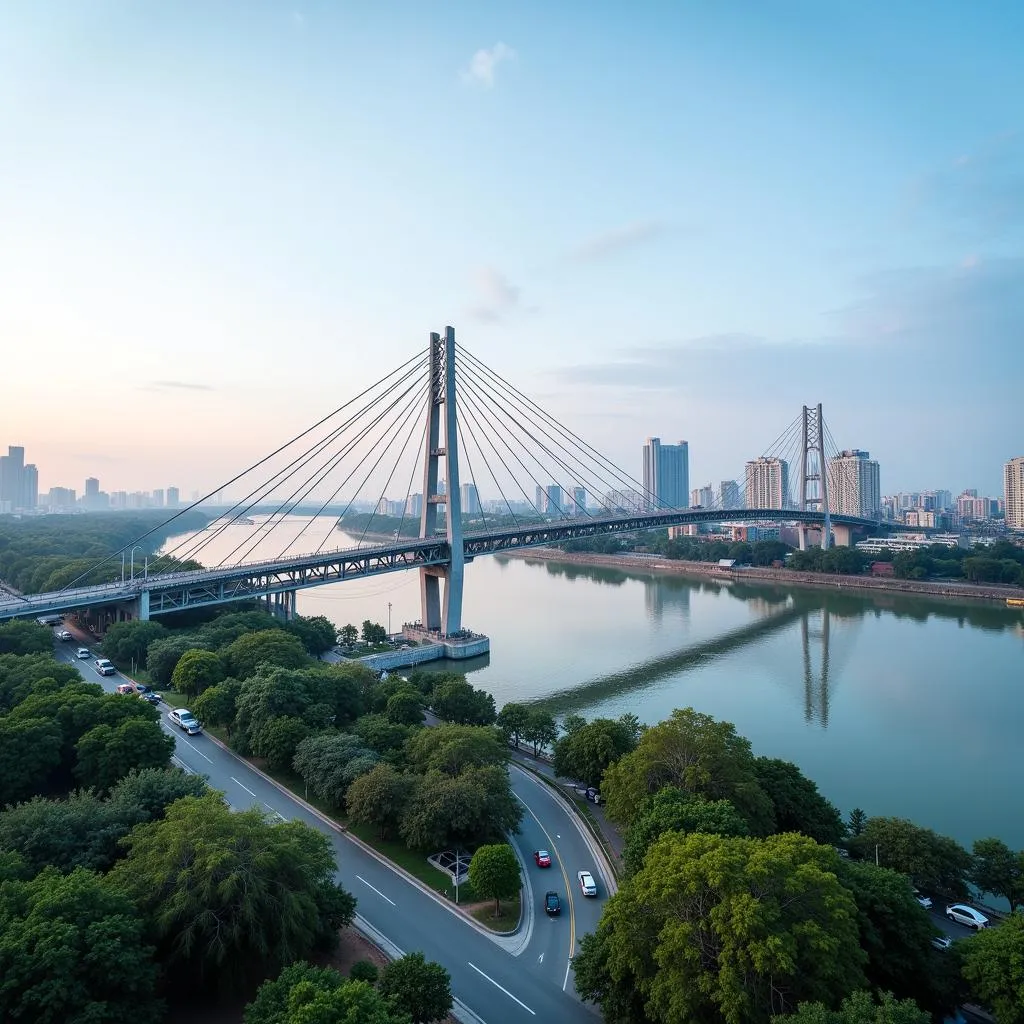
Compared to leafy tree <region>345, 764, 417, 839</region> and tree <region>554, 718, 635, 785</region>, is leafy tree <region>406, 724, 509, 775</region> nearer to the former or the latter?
leafy tree <region>345, 764, 417, 839</region>

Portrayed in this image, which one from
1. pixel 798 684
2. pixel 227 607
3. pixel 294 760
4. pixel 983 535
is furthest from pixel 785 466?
pixel 294 760

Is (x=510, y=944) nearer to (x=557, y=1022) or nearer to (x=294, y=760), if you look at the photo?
(x=557, y=1022)

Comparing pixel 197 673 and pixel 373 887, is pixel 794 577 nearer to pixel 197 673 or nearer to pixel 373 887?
pixel 197 673

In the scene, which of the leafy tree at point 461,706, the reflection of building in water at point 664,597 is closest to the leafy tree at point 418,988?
the leafy tree at point 461,706

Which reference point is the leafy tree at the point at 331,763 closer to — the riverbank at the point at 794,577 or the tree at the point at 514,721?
the tree at the point at 514,721

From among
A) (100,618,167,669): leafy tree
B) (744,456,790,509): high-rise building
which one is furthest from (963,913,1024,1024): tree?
(744,456,790,509): high-rise building
